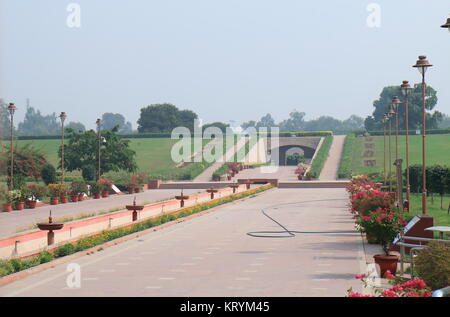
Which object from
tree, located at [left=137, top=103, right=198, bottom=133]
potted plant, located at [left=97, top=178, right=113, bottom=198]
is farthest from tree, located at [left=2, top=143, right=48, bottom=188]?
tree, located at [left=137, top=103, right=198, bottom=133]

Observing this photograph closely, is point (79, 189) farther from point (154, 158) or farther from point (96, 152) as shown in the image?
point (154, 158)

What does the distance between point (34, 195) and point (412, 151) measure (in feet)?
159

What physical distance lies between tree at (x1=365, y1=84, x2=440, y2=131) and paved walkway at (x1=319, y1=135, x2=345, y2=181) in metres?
18.5

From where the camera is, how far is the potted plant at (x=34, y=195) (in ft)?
109

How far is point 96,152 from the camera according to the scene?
5144cm

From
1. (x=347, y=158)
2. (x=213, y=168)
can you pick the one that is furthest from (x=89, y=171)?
(x=347, y=158)

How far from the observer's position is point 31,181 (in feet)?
199

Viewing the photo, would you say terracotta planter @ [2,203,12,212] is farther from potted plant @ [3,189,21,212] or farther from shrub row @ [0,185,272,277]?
shrub row @ [0,185,272,277]

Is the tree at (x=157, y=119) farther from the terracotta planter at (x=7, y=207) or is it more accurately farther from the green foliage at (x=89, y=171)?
the terracotta planter at (x=7, y=207)

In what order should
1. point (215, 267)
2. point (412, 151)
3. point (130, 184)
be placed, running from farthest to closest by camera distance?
point (412, 151) < point (130, 184) < point (215, 267)
